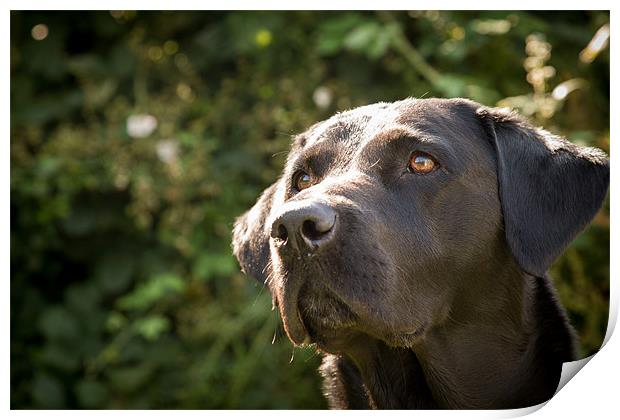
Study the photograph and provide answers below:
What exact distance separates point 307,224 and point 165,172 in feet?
8.66

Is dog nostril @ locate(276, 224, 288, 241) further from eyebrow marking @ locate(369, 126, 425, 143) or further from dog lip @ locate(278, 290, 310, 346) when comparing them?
eyebrow marking @ locate(369, 126, 425, 143)

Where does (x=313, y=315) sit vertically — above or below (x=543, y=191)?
below

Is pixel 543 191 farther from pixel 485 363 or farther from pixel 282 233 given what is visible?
pixel 282 233

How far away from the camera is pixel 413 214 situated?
2562mm

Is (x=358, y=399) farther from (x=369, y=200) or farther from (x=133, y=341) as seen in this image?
(x=133, y=341)

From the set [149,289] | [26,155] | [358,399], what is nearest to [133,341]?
[149,289]

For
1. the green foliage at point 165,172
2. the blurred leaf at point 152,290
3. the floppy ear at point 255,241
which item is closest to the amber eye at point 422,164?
the floppy ear at point 255,241

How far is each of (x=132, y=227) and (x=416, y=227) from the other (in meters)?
2.87

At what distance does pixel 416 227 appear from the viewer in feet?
8.38

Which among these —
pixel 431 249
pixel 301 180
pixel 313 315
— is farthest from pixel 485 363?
Result: pixel 301 180

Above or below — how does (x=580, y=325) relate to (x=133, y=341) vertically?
above

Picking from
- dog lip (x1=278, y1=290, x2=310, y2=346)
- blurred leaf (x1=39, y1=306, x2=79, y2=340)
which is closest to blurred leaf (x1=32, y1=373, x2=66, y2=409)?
blurred leaf (x1=39, y1=306, x2=79, y2=340)

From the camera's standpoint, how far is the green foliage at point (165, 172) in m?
4.64

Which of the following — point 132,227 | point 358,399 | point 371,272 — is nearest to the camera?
point 371,272
